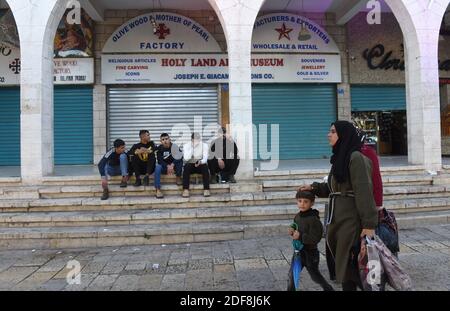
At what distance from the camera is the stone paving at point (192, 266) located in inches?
174

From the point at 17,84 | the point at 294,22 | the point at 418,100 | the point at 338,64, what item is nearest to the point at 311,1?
the point at 294,22

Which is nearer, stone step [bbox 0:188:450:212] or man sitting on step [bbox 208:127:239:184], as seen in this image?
stone step [bbox 0:188:450:212]

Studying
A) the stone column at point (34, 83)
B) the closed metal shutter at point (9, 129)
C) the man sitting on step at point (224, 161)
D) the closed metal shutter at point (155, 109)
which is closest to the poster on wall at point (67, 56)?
the closed metal shutter at point (9, 129)

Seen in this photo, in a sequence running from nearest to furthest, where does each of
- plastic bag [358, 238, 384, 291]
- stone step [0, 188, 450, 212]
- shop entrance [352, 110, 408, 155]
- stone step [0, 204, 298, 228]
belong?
plastic bag [358, 238, 384, 291] → stone step [0, 204, 298, 228] → stone step [0, 188, 450, 212] → shop entrance [352, 110, 408, 155]

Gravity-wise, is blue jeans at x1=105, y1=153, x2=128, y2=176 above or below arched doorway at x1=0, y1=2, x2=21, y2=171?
below

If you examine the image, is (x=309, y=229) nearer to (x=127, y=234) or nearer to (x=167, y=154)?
(x=127, y=234)

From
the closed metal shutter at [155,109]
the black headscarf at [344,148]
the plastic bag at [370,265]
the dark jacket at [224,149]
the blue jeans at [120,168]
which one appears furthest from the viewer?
the closed metal shutter at [155,109]

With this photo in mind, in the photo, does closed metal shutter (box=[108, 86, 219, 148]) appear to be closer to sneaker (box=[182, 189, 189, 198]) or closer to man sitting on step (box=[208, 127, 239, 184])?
man sitting on step (box=[208, 127, 239, 184])

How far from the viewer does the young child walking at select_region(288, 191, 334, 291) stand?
12.1 feet

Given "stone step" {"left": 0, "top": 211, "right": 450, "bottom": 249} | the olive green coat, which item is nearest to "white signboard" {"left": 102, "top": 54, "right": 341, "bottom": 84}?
"stone step" {"left": 0, "top": 211, "right": 450, "bottom": 249}

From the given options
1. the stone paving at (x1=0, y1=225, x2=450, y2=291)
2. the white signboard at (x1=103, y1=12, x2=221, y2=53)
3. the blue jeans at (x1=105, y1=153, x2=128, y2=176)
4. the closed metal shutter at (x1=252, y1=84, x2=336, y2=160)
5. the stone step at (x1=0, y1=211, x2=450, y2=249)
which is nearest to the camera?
the stone paving at (x1=0, y1=225, x2=450, y2=291)

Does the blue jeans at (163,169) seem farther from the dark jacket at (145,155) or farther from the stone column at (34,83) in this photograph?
the stone column at (34,83)

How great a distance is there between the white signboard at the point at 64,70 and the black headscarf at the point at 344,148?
33.9ft

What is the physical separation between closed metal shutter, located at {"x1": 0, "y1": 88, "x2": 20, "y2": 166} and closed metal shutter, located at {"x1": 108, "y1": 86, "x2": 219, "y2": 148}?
302 cm
